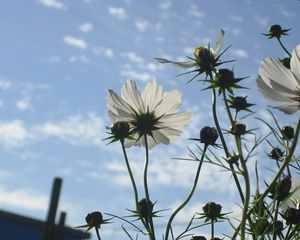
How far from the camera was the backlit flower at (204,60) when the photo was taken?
1380mm

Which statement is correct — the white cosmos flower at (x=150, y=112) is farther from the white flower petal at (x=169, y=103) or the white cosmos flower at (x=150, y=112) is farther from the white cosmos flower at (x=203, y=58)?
the white cosmos flower at (x=203, y=58)

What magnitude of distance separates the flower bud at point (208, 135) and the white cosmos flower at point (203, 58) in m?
0.14

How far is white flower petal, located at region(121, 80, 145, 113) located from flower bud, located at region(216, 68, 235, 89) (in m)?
0.30

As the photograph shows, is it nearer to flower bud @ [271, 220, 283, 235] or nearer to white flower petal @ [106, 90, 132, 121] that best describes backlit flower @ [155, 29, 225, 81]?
white flower petal @ [106, 90, 132, 121]

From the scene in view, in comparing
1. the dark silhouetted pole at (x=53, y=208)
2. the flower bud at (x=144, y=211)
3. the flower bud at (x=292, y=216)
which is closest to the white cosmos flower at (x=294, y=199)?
the flower bud at (x=292, y=216)

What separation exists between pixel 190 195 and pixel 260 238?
0.15m

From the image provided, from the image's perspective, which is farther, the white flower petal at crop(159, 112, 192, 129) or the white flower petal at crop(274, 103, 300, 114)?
the white flower petal at crop(159, 112, 192, 129)

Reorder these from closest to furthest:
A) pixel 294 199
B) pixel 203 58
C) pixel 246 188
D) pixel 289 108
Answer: pixel 246 188, pixel 289 108, pixel 294 199, pixel 203 58

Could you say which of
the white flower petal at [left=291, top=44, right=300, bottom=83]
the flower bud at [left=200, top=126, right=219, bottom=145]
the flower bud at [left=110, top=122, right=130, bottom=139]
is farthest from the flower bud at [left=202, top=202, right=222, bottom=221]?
the white flower petal at [left=291, top=44, right=300, bottom=83]

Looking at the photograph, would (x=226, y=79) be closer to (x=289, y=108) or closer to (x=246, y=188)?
(x=289, y=108)

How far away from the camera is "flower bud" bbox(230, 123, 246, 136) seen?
3.67 ft

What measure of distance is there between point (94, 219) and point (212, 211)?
0.79ft

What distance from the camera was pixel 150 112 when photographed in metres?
1.48

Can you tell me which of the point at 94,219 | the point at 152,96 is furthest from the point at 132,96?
the point at 94,219
